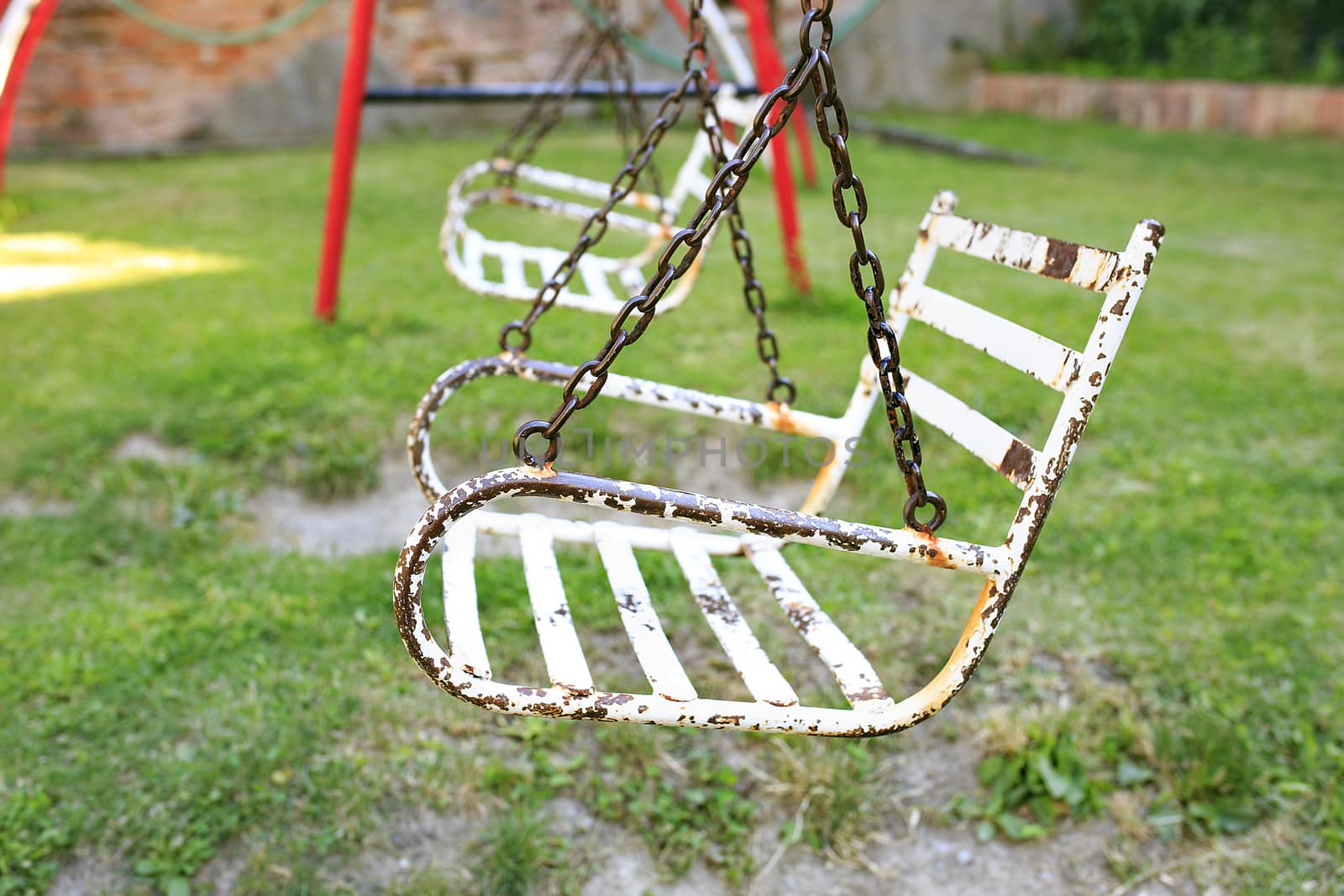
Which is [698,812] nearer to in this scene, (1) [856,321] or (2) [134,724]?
(2) [134,724]

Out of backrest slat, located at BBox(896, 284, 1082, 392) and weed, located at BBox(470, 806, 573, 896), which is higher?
backrest slat, located at BBox(896, 284, 1082, 392)

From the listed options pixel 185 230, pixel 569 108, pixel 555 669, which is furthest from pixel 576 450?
pixel 569 108

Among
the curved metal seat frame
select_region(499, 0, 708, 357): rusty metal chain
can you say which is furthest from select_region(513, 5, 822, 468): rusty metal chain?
the curved metal seat frame

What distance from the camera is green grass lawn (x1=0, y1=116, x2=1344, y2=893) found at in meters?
1.47

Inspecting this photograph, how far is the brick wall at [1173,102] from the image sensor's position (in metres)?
6.66

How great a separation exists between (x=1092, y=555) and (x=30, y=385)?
255 centimetres

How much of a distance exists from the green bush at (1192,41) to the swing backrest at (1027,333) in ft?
23.1

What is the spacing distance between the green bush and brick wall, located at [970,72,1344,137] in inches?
11.3

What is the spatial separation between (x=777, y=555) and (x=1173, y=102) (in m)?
7.07

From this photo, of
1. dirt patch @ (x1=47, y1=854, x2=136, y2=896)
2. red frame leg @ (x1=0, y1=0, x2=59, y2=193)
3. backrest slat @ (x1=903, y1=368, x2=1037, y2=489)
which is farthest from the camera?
red frame leg @ (x1=0, y1=0, x2=59, y2=193)

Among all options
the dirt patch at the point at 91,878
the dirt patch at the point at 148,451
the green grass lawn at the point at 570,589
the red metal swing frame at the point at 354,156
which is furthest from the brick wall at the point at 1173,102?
the dirt patch at the point at 91,878

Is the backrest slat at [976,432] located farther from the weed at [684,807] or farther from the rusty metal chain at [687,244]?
the weed at [684,807]

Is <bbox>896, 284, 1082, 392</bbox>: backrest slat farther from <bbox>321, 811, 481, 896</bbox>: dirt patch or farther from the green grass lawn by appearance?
<bbox>321, 811, 481, 896</bbox>: dirt patch

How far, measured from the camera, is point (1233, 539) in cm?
212
